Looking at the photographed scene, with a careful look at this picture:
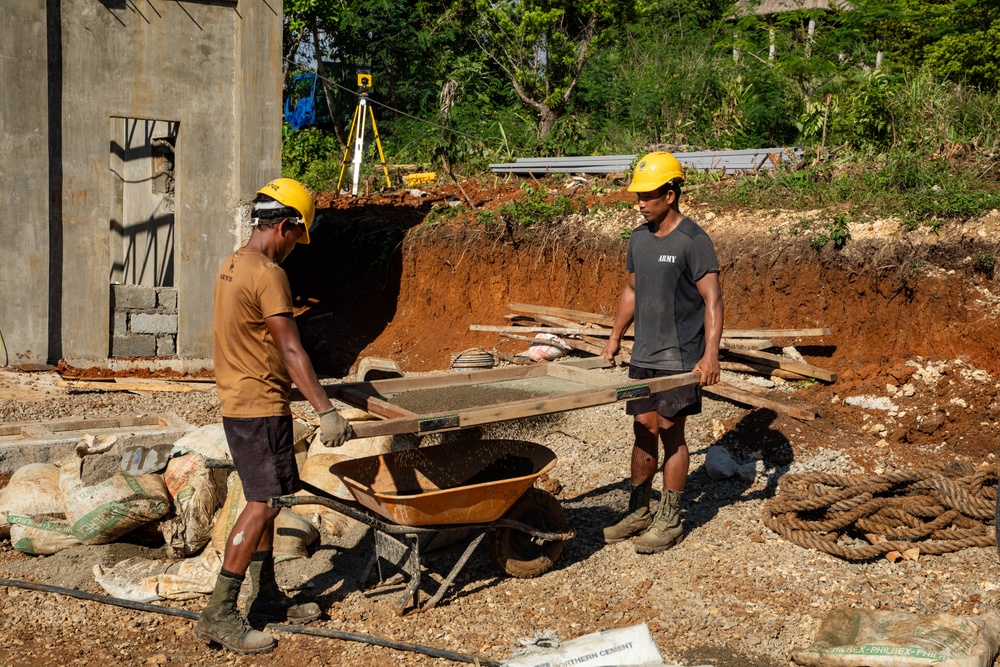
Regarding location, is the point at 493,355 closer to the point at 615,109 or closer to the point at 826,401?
the point at 826,401

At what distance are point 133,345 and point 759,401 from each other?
23.5ft

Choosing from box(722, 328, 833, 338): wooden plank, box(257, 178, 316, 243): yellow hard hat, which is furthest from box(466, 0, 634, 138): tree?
box(257, 178, 316, 243): yellow hard hat

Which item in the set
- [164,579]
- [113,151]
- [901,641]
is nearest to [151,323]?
[113,151]

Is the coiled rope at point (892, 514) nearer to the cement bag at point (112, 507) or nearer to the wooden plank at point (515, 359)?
the cement bag at point (112, 507)

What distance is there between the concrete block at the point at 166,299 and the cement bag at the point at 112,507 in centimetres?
572

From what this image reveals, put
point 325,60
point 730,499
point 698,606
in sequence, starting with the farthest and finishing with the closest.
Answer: point 325,60 → point 730,499 → point 698,606

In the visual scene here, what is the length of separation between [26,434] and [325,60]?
17.2 meters

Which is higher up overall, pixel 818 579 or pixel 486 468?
pixel 486 468

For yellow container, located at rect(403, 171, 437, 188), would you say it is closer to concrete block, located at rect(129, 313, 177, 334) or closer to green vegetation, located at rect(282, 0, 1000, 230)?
green vegetation, located at rect(282, 0, 1000, 230)

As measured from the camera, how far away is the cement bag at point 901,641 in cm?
409

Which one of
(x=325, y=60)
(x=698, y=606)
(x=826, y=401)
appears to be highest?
(x=325, y=60)

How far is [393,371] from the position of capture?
622 centimetres

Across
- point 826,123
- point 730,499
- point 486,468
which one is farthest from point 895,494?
point 826,123

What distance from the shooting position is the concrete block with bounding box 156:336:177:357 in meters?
11.2
